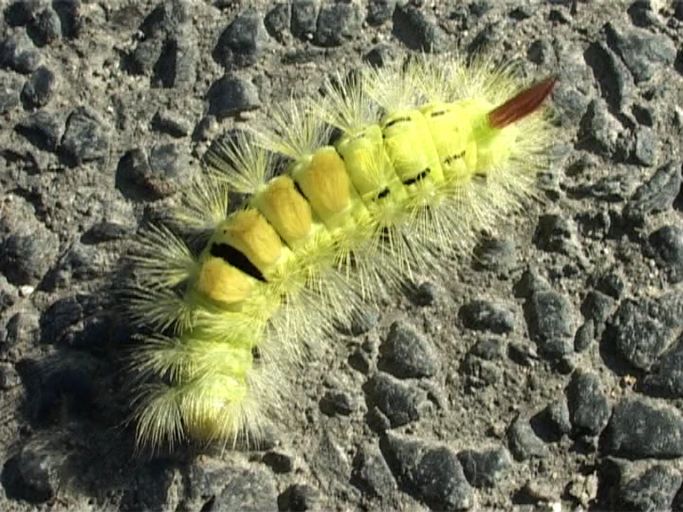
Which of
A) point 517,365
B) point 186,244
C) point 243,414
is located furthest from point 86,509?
point 517,365

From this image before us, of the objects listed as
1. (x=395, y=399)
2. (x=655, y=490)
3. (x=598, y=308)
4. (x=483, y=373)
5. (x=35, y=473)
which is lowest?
(x=35, y=473)

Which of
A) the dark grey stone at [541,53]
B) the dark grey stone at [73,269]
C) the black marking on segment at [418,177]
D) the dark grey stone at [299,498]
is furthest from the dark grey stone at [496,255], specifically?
the dark grey stone at [73,269]

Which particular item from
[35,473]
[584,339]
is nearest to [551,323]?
[584,339]

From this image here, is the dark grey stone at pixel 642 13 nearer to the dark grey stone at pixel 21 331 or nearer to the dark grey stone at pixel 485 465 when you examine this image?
the dark grey stone at pixel 485 465

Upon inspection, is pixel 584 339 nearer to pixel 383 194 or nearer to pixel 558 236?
pixel 558 236

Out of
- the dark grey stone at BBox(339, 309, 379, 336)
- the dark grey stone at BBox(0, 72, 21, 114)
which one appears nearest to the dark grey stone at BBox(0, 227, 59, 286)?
the dark grey stone at BBox(0, 72, 21, 114)

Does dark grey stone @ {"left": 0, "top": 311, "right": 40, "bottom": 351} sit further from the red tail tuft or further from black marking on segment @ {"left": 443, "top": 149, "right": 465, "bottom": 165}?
the red tail tuft

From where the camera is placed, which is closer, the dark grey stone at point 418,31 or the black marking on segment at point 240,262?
the black marking on segment at point 240,262
